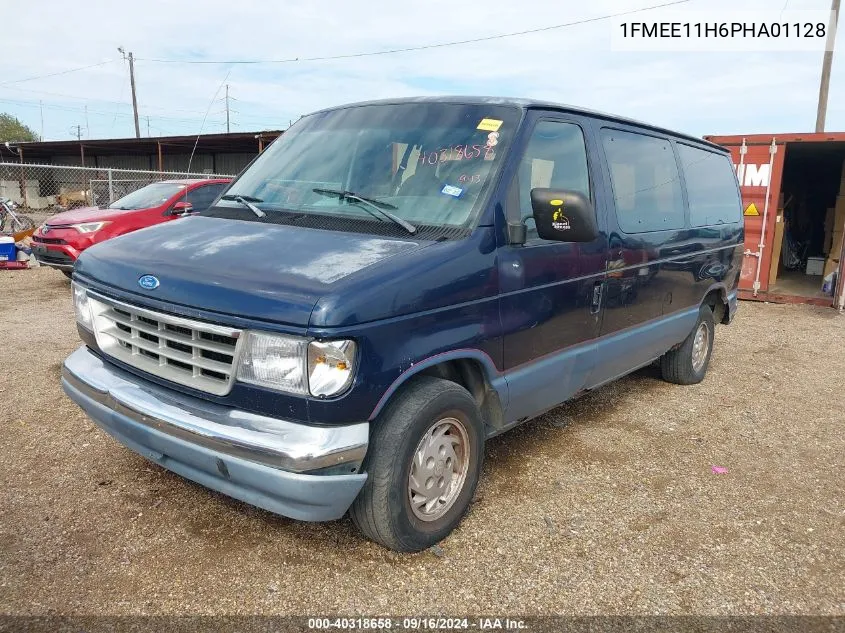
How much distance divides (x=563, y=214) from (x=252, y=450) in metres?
1.75

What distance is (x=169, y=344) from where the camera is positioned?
2.79 meters

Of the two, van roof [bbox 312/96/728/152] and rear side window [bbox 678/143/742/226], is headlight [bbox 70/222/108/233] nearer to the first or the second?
van roof [bbox 312/96/728/152]


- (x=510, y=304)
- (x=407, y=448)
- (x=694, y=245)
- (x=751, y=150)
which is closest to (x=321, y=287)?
(x=407, y=448)

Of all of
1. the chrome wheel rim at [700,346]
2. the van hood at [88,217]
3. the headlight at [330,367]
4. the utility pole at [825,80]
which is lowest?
the chrome wheel rim at [700,346]

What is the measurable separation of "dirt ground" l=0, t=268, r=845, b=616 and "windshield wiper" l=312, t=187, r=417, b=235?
4.99 feet

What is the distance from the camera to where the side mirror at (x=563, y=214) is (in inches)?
118

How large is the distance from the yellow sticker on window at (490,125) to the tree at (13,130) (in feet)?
274

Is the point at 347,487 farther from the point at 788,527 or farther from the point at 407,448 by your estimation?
the point at 788,527

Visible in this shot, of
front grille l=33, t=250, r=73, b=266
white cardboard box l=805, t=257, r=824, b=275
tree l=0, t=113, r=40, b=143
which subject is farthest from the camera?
tree l=0, t=113, r=40, b=143

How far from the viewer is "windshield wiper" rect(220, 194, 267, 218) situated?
3359 millimetres

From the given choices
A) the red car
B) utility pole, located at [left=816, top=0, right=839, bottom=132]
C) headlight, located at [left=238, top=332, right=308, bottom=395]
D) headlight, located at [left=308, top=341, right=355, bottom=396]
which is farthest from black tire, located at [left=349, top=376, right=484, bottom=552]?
utility pole, located at [left=816, top=0, right=839, bottom=132]

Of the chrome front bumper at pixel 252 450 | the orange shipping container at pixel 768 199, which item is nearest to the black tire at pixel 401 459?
the chrome front bumper at pixel 252 450

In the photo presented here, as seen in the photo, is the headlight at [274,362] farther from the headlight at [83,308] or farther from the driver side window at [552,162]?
the driver side window at [552,162]

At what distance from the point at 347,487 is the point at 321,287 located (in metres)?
0.79
